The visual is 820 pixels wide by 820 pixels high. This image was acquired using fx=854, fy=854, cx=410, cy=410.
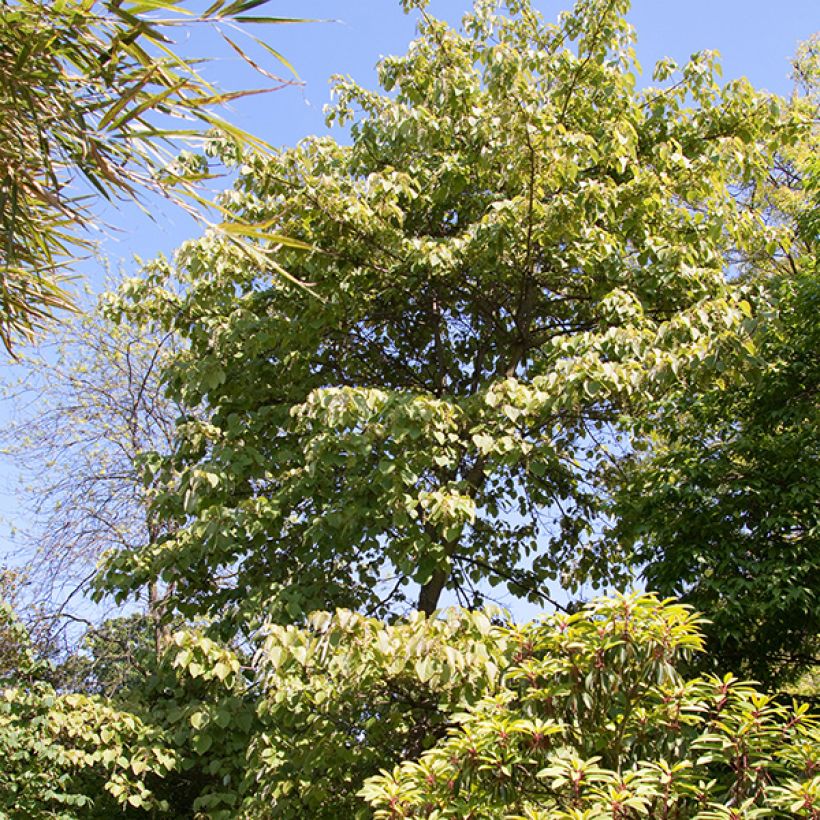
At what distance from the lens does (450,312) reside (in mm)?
8008

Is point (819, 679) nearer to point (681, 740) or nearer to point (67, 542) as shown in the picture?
point (681, 740)

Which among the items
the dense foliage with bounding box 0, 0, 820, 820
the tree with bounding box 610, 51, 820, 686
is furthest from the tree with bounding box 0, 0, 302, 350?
the tree with bounding box 610, 51, 820, 686

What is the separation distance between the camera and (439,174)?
22.4 feet

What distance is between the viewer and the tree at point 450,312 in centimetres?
568

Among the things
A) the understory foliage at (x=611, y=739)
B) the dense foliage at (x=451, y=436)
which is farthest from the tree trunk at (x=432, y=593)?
the understory foliage at (x=611, y=739)

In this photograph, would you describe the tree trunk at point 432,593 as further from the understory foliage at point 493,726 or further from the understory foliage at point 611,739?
the understory foliage at point 611,739

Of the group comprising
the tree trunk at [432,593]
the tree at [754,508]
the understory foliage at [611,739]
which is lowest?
the understory foliage at [611,739]

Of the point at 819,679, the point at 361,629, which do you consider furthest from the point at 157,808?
the point at 819,679

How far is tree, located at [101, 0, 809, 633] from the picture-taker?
5.68 m

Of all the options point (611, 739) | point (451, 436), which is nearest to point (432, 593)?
point (451, 436)

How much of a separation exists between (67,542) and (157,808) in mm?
4356

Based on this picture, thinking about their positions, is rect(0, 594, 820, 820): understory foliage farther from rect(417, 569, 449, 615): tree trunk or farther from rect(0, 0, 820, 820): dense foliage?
rect(417, 569, 449, 615): tree trunk

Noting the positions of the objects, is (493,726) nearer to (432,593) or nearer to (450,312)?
(432,593)

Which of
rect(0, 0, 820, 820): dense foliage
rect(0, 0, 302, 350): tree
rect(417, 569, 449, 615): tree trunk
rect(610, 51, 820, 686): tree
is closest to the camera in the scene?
rect(0, 0, 302, 350): tree
